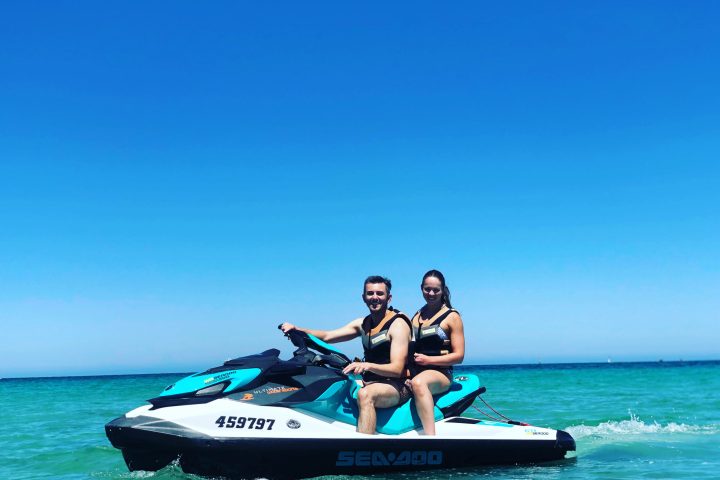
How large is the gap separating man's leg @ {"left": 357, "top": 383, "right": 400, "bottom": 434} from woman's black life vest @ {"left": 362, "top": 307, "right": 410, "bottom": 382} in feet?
0.63

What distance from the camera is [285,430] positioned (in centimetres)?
573

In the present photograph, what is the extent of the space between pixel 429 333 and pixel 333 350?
917 millimetres

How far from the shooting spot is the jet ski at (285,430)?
5539 millimetres

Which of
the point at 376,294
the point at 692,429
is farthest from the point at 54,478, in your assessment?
the point at 692,429

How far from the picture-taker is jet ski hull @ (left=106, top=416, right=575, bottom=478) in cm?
550

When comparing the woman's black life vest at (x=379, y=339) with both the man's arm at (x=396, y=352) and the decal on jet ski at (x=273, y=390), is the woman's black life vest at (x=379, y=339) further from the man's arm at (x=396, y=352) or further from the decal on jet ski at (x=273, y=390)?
the decal on jet ski at (x=273, y=390)

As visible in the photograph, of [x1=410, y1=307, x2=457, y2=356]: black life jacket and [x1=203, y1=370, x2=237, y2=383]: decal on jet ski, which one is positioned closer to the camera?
[x1=203, y1=370, x2=237, y2=383]: decal on jet ski

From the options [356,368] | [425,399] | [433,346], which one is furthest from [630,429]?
[356,368]

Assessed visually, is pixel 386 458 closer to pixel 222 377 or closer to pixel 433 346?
pixel 433 346

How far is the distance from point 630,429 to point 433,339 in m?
5.16

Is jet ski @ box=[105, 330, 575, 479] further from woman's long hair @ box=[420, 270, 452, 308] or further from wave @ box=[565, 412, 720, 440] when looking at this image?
wave @ box=[565, 412, 720, 440]

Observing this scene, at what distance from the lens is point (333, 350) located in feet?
21.4

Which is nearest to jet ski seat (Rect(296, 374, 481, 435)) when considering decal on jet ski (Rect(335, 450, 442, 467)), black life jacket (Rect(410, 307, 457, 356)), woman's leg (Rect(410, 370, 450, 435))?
woman's leg (Rect(410, 370, 450, 435))

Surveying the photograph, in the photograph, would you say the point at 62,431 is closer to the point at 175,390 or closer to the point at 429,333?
the point at 175,390
